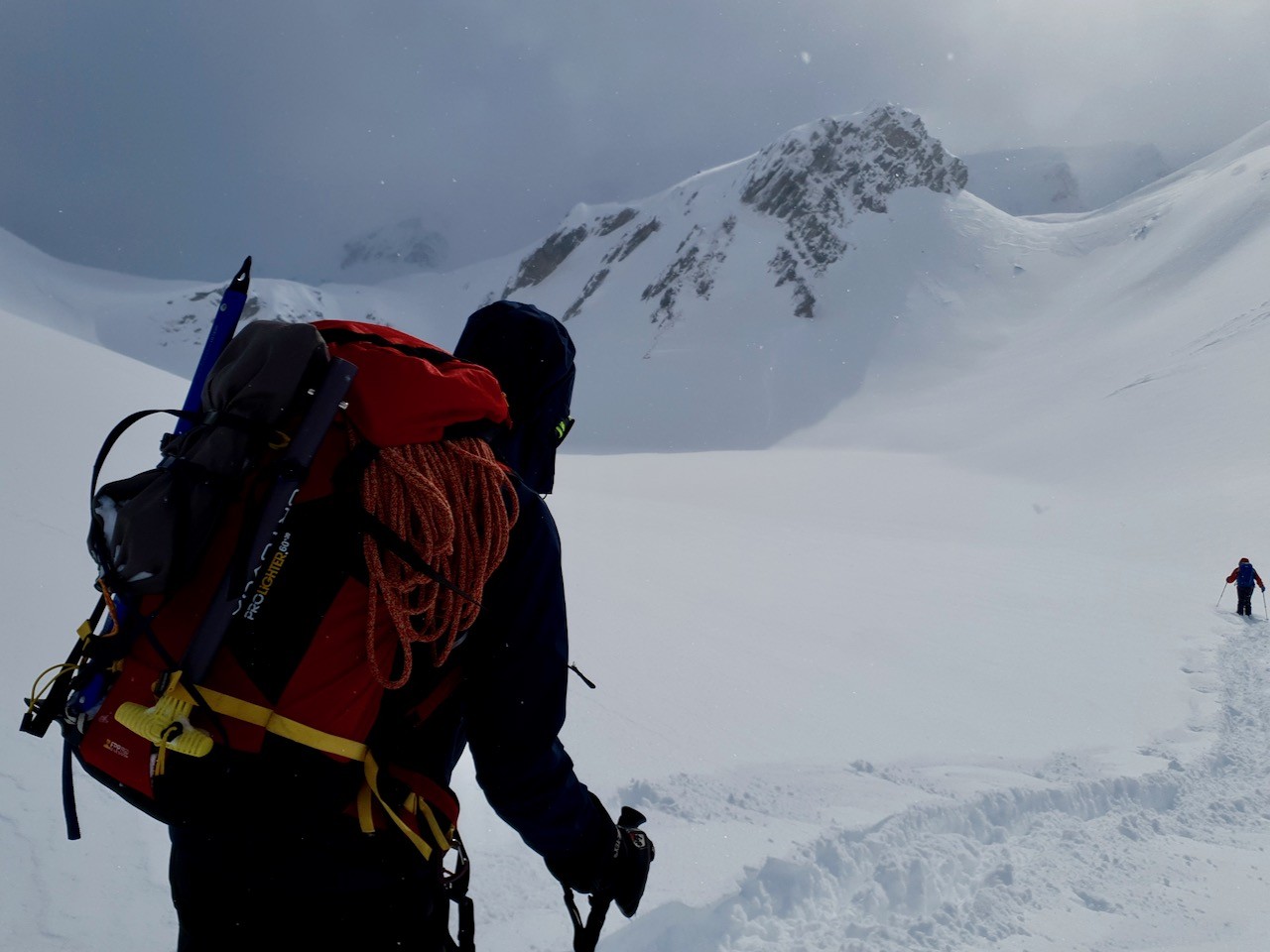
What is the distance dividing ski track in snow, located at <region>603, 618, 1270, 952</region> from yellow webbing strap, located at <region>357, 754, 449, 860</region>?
1.59 metres

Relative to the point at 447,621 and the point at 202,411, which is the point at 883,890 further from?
the point at 202,411

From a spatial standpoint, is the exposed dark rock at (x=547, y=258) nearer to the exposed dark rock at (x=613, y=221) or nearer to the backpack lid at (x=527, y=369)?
the exposed dark rock at (x=613, y=221)

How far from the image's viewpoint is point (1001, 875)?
3197mm

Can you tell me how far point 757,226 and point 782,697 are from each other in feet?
213

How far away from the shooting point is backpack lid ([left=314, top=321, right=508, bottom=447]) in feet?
4.07

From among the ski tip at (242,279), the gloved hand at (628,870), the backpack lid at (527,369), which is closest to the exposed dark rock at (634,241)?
the backpack lid at (527,369)

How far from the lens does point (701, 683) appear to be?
197 inches

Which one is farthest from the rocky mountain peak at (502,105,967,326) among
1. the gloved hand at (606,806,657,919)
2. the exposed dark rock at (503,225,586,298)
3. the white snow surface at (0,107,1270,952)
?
the gloved hand at (606,806,657,919)

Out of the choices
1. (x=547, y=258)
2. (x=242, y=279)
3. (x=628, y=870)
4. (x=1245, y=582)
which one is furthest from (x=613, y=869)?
(x=547, y=258)

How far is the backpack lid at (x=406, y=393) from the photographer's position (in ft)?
4.07

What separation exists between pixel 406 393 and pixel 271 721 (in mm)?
544

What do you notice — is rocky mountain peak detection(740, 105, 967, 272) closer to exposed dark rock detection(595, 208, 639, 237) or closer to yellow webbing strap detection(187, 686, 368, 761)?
exposed dark rock detection(595, 208, 639, 237)

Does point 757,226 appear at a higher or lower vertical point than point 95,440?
higher

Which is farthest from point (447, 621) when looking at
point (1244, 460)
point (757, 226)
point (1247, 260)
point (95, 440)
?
point (757, 226)
